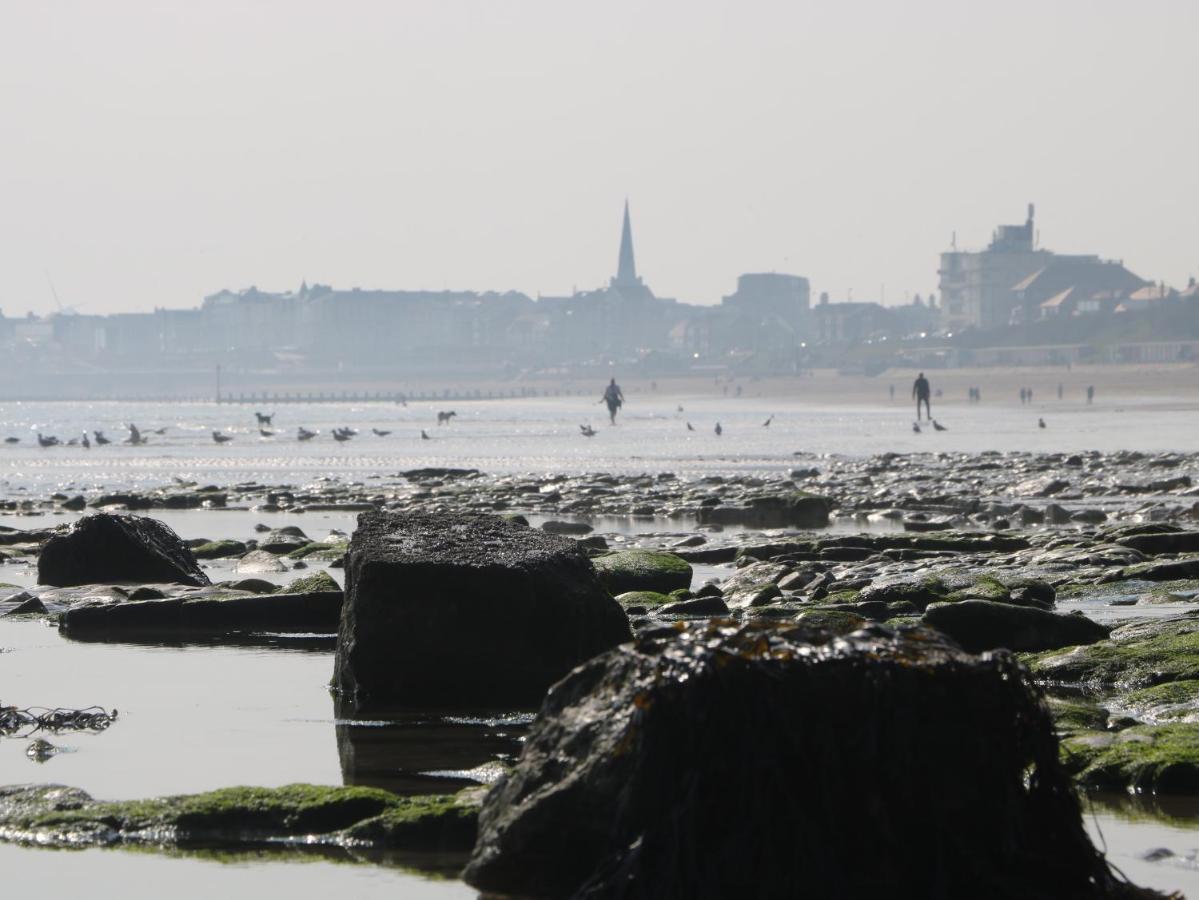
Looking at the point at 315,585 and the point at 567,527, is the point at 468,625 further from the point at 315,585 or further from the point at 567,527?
the point at 567,527

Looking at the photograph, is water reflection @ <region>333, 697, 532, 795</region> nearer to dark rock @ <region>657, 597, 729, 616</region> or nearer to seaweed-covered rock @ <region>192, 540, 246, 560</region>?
dark rock @ <region>657, 597, 729, 616</region>

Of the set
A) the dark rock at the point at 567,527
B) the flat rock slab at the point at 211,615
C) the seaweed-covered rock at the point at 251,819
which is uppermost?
the seaweed-covered rock at the point at 251,819

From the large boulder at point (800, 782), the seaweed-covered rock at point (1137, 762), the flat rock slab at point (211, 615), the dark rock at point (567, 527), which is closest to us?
the large boulder at point (800, 782)

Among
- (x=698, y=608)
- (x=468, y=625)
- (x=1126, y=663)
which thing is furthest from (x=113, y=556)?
(x=1126, y=663)

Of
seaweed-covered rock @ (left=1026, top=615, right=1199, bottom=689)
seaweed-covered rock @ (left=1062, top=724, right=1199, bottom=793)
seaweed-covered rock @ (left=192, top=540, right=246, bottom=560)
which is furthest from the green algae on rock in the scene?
seaweed-covered rock @ (left=1062, top=724, right=1199, bottom=793)

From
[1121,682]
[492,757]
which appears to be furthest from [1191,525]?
[492,757]

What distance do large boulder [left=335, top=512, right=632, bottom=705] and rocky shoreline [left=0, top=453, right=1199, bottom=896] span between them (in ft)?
0.09

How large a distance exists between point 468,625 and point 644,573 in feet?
15.6

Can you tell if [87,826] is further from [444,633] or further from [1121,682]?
[1121,682]

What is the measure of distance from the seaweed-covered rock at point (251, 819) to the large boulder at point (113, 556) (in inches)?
293

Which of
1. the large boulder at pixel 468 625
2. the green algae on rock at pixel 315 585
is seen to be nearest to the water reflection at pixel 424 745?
the large boulder at pixel 468 625

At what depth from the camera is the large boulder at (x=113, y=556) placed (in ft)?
→ 46.0

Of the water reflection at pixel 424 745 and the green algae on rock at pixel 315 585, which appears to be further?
the green algae on rock at pixel 315 585

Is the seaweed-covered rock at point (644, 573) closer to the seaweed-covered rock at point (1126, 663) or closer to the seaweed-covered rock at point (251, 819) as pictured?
the seaweed-covered rock at point (1126, 663)
